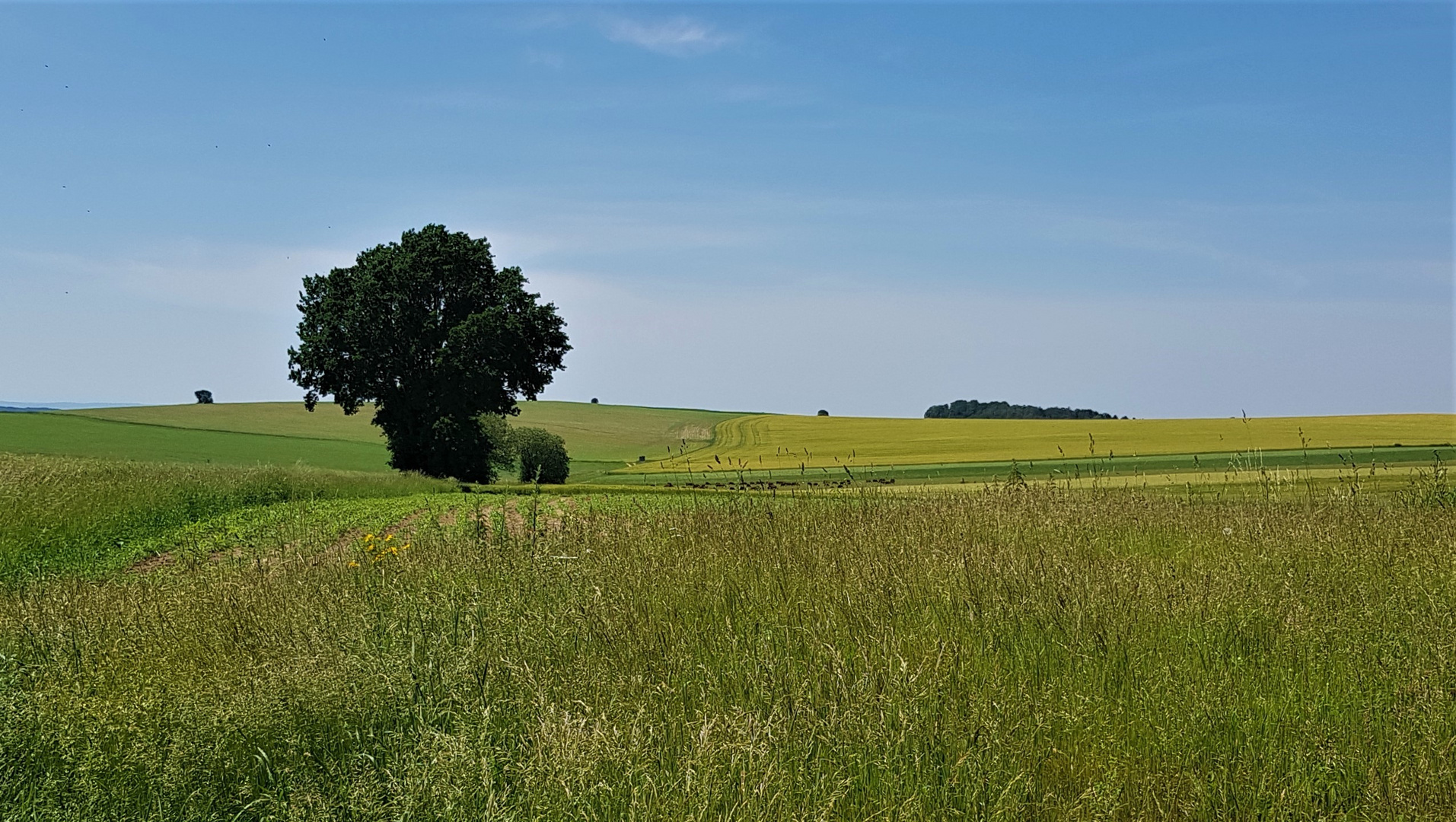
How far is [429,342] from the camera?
4275 centimetres

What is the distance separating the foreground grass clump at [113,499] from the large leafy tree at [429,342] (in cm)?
875

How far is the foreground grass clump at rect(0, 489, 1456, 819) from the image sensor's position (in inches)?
145

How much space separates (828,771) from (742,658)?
1166 millimetres

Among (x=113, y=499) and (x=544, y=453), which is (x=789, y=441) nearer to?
(x=544, y=453)

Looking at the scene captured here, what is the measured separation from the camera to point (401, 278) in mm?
42281

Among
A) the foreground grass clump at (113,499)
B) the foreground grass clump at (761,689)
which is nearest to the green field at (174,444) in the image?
the foreground grass clump at (113,499)

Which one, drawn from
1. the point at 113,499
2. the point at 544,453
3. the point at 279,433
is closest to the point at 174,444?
the point at 279,433

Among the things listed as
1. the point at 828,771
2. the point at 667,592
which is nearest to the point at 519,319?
the point at 667,592

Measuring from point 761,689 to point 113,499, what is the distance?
20831 mm

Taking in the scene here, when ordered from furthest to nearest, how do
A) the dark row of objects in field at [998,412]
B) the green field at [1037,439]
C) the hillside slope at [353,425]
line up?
the dark row of objects in field at [998,412] < the hillside slope at [353,425] < the green field at [1037,439]

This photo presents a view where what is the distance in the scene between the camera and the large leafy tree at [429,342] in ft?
137

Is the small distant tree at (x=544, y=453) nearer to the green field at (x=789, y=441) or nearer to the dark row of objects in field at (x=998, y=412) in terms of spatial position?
the green field at (x=789, y=441)

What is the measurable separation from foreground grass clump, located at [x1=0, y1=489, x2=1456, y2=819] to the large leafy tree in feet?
115

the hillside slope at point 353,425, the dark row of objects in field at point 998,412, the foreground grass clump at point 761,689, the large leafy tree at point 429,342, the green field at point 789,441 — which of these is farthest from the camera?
the dark row of objects in field at point 998,412
